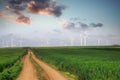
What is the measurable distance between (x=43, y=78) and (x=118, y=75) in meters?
12.7

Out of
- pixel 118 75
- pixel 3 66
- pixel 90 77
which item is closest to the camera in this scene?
pixel 118 75

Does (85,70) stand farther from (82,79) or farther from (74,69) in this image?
(74,69)

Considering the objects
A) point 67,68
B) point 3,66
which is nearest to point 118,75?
point 67,68

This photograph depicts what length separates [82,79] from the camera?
122ft

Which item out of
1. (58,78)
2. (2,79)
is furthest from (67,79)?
(2,79)

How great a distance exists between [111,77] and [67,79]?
881cm

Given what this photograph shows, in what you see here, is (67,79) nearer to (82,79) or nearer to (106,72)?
(82,79)

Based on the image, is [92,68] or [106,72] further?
[92,68]

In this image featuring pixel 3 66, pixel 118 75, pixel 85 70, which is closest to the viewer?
pixel 118 75

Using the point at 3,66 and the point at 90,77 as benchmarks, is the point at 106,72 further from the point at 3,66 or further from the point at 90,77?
the point at 3,66

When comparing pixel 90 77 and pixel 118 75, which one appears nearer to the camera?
pixel 118 75

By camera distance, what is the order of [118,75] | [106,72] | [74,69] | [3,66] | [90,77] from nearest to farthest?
[118,75]
[106,72]
[90,77]
[74,69]
[3,66]

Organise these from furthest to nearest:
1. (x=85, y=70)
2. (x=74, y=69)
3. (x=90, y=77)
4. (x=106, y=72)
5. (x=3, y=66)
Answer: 1. (x=3, y=66)
2. (x=74, y=69)
3. (x=85, y=70)
4. (x=90, y=77)
5. (x=106, y=72)

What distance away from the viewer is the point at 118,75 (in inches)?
1179
